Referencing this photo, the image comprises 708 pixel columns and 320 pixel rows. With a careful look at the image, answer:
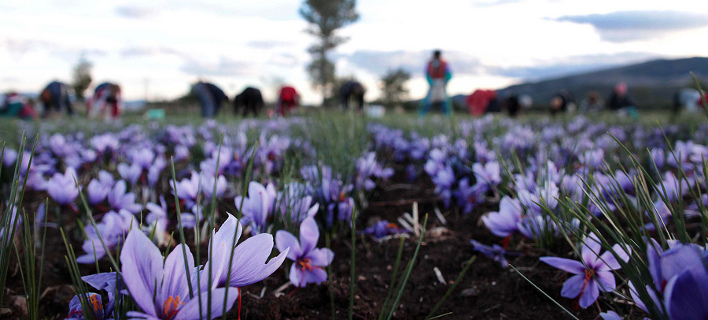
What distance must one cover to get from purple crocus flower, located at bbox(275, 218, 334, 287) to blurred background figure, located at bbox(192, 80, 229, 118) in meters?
13.2

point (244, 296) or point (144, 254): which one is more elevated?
point (144, 254)

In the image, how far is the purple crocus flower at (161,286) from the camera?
1.77ft

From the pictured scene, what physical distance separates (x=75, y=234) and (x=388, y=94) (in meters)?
55.3

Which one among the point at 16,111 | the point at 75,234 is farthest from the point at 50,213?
the point at 16,111

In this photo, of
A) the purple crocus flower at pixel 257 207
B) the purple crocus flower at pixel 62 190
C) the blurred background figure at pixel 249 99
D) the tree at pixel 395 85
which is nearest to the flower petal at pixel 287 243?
the purple crocus flower at pixel 257 207

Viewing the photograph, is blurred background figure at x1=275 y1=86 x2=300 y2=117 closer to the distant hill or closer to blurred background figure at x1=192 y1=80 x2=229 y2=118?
blurred background figure at x1=192 y1=80 x2=229 y2=118

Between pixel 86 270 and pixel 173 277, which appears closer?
pixel 173 277

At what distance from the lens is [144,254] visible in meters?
0.58

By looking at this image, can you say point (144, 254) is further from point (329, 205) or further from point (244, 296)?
point (329, 205)

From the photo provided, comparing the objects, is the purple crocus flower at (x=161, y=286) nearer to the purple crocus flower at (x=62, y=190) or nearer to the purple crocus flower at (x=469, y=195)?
the purple crocus flower at (x=62, y=190)

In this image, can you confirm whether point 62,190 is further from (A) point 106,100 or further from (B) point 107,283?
(A) point 106,100

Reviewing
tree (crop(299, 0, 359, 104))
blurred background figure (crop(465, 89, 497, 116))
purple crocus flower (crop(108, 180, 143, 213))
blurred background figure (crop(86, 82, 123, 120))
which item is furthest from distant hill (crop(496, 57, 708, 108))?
purple crocus flower (crop(108, 180, 143, 213))

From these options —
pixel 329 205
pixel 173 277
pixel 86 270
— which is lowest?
pixel 86 270

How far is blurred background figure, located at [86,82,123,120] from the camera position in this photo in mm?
14406
